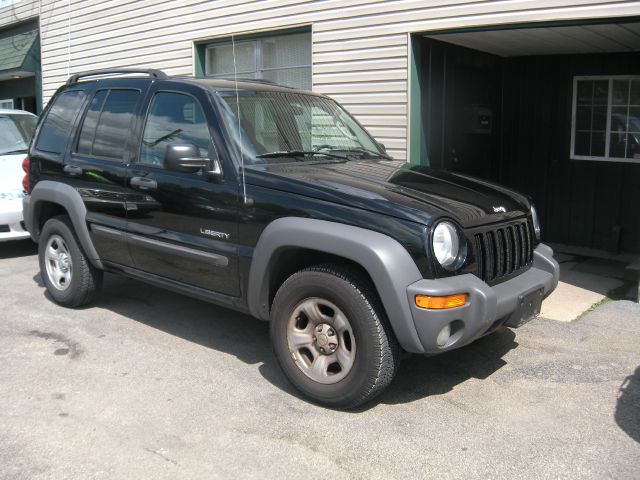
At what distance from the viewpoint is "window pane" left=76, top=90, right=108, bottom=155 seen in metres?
5.48

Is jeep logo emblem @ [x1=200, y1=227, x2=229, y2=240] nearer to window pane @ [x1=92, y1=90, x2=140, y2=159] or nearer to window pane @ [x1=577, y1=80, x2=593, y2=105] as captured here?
window pane @ [x1=92, y1=90, x2=140, y2=159]

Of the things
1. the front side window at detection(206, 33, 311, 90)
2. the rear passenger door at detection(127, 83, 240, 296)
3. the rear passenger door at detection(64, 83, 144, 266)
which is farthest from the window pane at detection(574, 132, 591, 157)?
the rear passenger door at detection(64, 83, 144, 266)

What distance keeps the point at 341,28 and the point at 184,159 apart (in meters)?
4.55

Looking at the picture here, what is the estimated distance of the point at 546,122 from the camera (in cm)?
872

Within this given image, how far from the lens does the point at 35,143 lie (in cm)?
609

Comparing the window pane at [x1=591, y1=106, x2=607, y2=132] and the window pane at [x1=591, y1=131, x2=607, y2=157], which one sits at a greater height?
the window pane at [x1=591, y1=106, x2=607, y2=132]

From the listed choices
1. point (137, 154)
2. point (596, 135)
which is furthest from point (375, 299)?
point (596, 135)

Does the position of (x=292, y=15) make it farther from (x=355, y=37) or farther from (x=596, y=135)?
(x=596, y=135)

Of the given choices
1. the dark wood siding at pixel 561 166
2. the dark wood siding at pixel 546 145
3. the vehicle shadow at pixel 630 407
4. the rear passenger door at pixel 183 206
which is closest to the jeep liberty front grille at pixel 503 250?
the vehicle shadow at pixel 630 407

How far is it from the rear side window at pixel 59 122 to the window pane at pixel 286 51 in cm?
389

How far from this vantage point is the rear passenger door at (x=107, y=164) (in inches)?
201

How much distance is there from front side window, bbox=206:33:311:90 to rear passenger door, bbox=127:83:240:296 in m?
4.10

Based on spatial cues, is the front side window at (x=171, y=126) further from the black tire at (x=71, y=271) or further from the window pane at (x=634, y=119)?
the window pane at (x=634, y=119)

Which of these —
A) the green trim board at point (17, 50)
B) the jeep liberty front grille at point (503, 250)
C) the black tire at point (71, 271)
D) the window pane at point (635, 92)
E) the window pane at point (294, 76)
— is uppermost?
the green trim board at point (17, 50)
